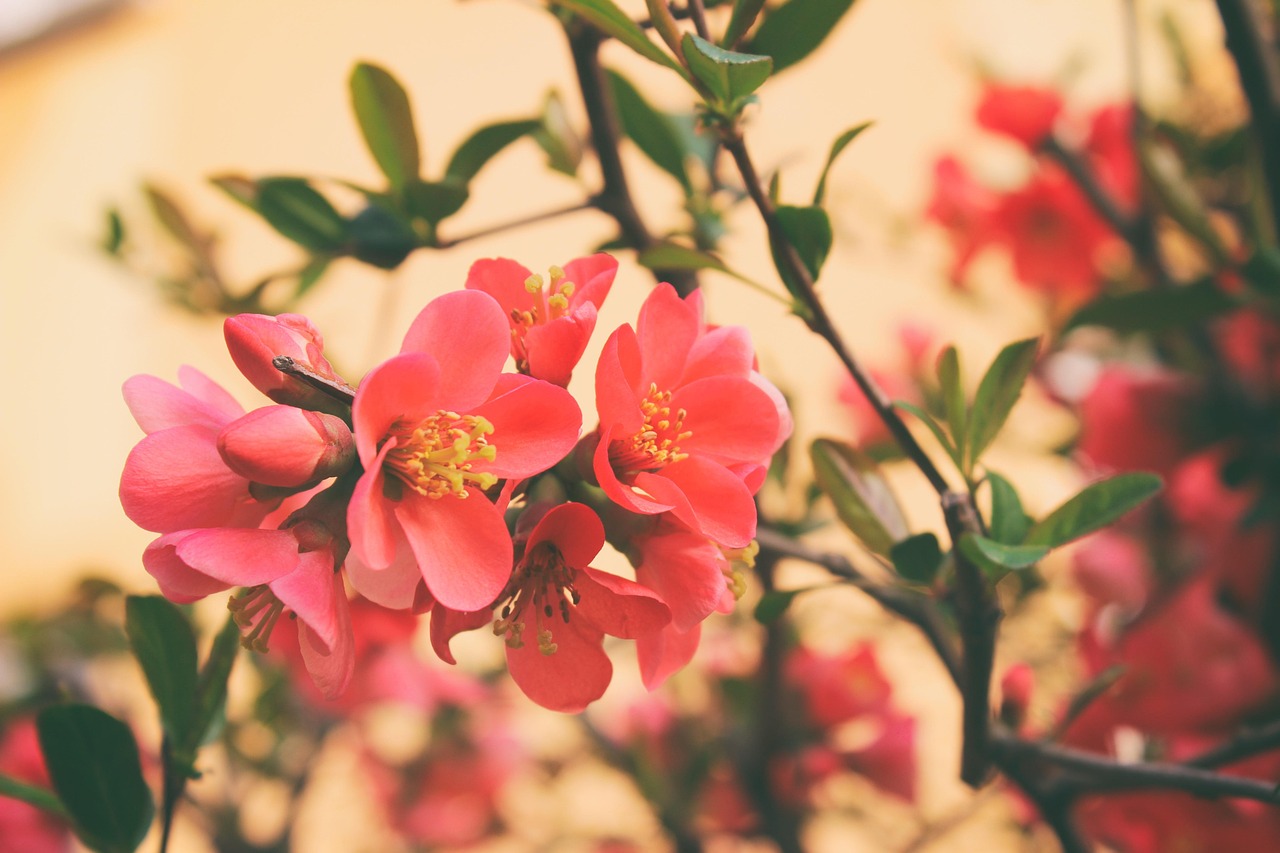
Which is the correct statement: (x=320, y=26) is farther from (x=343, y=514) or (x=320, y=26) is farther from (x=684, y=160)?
(x=343, y=514)

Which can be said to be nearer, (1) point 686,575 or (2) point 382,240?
(1) point 686,575

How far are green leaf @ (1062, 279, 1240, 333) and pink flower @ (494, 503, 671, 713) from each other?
30 centimetres

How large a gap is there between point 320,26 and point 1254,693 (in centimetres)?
212

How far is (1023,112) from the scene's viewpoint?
2.31 ft

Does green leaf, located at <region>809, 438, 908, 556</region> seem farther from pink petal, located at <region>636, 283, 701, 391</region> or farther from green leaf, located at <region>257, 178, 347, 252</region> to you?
green leaf, located at <region>257, 178, 347, 252</region>

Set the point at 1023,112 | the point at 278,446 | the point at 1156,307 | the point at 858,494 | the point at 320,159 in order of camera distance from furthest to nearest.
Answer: the point at 320,159
the point at 1023,112
the point at 1156,307
the point at 858,494
the point at 278,446

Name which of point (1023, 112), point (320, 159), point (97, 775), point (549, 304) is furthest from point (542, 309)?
point (320, 159)

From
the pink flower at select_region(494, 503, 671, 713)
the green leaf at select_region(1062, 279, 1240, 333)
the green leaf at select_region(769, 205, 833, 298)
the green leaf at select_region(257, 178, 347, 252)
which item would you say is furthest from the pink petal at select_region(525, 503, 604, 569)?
the green leaf at select_region(1062, 279, 1240, 333)

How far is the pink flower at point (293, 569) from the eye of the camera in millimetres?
214

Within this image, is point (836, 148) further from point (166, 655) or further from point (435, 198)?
point (166, 655)

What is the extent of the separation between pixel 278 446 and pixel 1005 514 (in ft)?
0.73

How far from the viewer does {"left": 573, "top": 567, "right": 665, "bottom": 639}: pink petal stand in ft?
0.77

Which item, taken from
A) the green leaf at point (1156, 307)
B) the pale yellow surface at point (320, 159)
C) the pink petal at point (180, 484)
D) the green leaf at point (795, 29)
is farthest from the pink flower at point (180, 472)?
the pale yellow surface at point (320, 159)

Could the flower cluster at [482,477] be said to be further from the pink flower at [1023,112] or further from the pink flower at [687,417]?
the pink flower at [1023,112]
